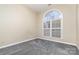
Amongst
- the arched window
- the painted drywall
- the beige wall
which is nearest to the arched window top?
the arched window

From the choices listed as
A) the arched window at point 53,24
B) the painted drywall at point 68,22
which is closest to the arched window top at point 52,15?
the arched window at point 53,24

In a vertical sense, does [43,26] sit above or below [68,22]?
below

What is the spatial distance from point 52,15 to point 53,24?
1.12ft

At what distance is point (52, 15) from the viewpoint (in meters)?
2.61

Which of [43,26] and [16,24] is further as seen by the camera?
[43,26]

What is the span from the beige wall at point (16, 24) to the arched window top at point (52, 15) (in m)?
0.45

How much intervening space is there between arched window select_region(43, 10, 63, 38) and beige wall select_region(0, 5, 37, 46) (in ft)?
1.36

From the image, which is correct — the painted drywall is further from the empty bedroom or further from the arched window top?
the arched window top

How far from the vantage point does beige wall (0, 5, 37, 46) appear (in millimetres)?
2153

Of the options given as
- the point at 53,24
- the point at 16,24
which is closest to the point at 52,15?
the point at 53,24

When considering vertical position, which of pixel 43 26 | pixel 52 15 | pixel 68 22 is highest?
pixel 52 15

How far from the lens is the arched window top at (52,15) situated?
2555 mm

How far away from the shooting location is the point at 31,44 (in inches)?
95.1

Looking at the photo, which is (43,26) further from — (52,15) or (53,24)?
(52,15)
